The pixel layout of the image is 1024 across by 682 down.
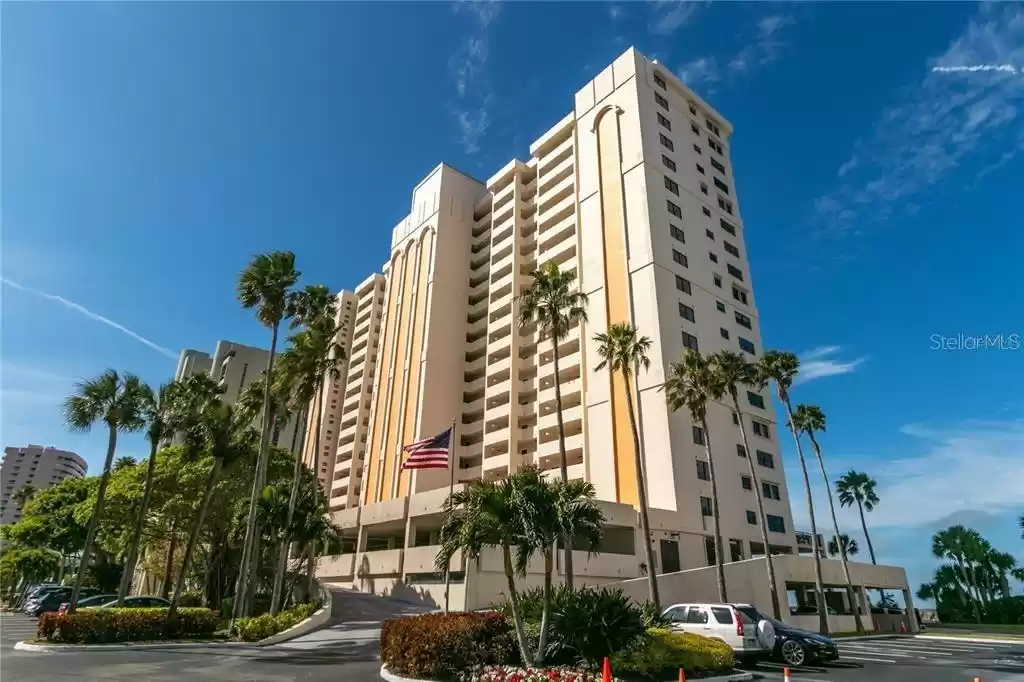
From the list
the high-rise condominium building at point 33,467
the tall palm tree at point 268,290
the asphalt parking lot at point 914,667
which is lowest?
the asphalt parking lot at point 914,667

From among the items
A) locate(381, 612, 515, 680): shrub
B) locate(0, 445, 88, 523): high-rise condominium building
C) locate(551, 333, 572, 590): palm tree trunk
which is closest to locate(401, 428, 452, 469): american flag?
locate(551, 333, 572, 590): palm tree trunk

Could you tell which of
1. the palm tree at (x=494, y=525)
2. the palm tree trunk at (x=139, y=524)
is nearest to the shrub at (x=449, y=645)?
the palm tree at (x=494, y=525)

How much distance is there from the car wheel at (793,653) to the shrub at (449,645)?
10.3 m

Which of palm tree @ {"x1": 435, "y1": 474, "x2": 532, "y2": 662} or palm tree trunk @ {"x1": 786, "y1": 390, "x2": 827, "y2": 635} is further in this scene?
palm tree trunk @ {"x1": 786, "y1": 390, "x2": 827, "y2": 635}

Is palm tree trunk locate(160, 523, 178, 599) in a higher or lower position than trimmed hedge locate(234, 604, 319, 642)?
higher

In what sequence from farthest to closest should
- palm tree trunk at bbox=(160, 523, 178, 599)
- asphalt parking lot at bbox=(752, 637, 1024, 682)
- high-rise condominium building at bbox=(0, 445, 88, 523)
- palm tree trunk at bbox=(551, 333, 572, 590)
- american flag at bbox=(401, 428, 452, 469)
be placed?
high-rise condominium building at bbox=(0, 445, 88, 523), palm tree trunk at bbox=(160, 523, 178, 599), american flag at bbox=(401, 428, 452, 469), palm tree trunk at bbox=(551, 333, 572, 590), asphalt parking lot at bbox=(752, 637, 1024, 682)

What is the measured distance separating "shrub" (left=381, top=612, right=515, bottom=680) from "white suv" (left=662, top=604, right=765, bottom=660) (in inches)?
248

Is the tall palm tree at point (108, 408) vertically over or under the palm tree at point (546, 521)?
over

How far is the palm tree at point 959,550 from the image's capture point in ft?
267

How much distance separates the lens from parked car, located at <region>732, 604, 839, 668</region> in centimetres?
1931

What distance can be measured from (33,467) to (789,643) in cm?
16138

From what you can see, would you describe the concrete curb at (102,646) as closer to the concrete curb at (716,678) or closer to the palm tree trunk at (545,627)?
the concrete curb at (716,678)

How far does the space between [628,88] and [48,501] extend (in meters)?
73.1

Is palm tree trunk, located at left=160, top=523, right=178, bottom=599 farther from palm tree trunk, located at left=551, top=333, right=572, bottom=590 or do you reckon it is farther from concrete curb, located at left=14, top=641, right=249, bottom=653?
palm tree trunk, located at left=551, top=333, right=572, bottom=590
